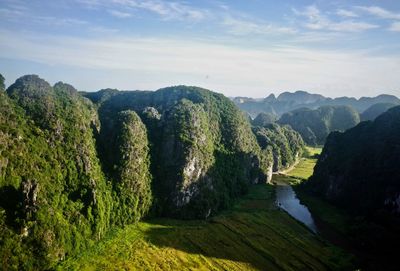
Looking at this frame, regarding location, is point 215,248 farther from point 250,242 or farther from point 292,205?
point 292,205

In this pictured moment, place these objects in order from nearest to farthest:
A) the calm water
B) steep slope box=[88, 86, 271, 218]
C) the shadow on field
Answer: the shadow on field < steep slope box=[88, 86, 271, 218] < the calm water

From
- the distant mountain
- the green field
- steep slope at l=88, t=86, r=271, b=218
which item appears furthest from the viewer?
steep slope at l=88, t=86, r=271, b=218

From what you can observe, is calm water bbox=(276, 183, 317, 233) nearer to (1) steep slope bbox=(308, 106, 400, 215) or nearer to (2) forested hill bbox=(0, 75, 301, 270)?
(1) steep slope bbox=(308, 106, 400, 215)

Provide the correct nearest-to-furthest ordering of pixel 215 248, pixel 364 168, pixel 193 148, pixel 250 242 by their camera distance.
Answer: pixel 215 248 < pixel 250 242 < pixel 193 148 < pixel 364 168

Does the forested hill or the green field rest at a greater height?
the forested hill

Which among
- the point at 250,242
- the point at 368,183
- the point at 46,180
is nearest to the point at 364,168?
the point at 368,183

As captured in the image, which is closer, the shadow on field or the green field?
the green field

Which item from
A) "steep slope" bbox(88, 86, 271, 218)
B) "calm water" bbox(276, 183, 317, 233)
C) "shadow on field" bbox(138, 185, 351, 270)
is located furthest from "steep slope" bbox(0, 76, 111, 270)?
"calm water" bbox(276, 183, 317, 233)

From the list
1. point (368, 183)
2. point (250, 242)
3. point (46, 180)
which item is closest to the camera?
point (46, 180)
